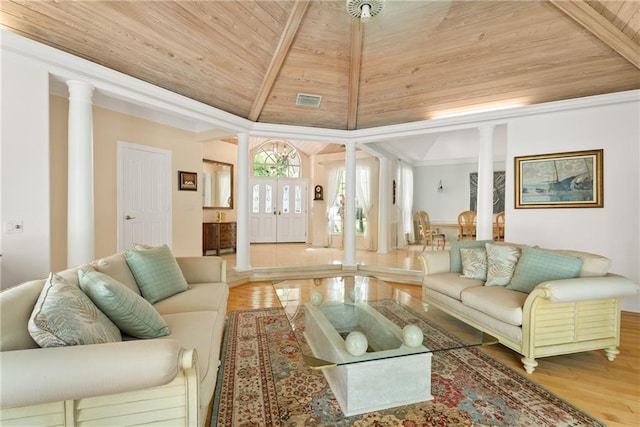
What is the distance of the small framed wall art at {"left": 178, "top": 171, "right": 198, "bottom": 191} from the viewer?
501 centimetres

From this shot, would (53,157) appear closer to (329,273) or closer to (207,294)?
(207,294)

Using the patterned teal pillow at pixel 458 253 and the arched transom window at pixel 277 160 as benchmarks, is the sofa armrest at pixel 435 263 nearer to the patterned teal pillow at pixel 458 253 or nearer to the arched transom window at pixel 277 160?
the patterned teal pillow at pixel 458 253

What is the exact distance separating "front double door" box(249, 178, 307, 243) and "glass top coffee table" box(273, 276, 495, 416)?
6.13 m

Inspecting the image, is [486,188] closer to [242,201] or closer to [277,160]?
[242,201]

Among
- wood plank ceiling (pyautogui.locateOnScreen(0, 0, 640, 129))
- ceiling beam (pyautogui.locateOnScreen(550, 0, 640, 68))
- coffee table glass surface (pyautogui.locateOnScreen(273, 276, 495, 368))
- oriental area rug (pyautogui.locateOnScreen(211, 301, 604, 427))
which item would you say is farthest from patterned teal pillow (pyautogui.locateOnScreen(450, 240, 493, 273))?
ceiling beam (pyautogui.locateOnScreen(550, 0, 640, 68))

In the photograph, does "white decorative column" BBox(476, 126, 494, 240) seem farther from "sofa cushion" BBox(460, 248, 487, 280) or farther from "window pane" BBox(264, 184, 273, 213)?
"window pane" BBox(264, 184, 273, 213)

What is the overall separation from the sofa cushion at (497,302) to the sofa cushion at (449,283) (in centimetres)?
12

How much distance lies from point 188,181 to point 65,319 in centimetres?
435

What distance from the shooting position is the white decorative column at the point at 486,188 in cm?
411

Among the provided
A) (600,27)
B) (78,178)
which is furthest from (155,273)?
(600,27)

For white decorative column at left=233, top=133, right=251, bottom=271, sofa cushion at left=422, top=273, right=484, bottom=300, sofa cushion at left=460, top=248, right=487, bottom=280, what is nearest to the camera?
sofa cushion at left=422, top=273, right=484, bottom=300

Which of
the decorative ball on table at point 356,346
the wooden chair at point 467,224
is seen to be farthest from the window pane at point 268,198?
the decorative ball on table at point 356,346

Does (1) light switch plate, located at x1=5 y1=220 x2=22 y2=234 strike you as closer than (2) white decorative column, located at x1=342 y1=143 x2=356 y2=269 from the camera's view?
Yes

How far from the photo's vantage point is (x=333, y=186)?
310 inches
